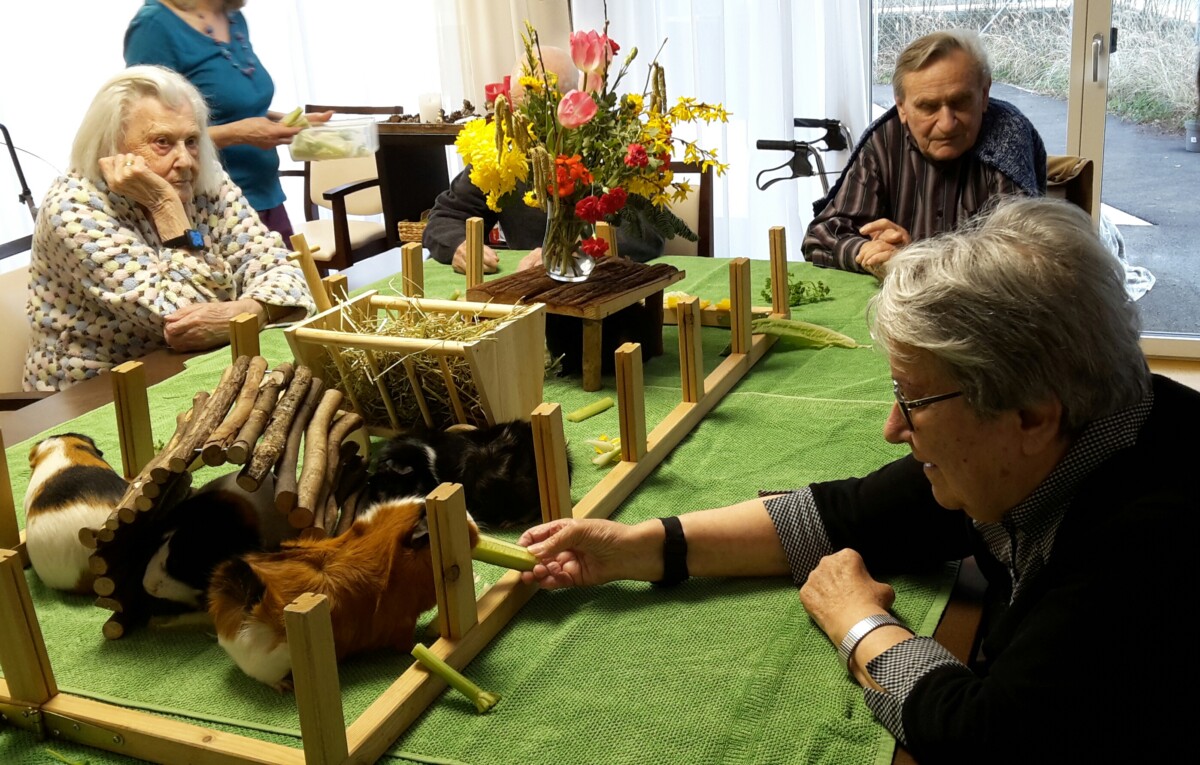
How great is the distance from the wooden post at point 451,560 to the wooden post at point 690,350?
0.77 metres

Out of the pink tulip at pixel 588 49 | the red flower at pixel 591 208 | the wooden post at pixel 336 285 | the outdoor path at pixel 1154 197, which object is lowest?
the outdoor path at pixel 1154 197

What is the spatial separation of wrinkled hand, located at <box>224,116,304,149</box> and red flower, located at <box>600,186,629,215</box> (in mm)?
1372

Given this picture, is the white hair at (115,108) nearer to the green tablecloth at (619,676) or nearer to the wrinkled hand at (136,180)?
the wrinkled hand at (136,180)

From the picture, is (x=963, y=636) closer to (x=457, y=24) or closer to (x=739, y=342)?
(x=739, y=342)

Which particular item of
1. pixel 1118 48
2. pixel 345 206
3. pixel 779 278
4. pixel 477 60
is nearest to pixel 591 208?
pixel 779 278

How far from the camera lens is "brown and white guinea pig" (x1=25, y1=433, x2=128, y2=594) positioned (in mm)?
1294

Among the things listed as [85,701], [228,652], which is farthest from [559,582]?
[85,701]

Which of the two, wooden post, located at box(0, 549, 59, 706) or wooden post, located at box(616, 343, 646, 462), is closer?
wooden post, located at box(0, 549, 59, 706)

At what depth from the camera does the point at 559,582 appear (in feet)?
4.30

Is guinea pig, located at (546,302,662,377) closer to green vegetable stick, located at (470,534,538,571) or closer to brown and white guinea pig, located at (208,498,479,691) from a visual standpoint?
green vegetable stick, located at (470,534,538,571)

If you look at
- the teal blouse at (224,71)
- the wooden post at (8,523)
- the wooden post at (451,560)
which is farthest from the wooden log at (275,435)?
the teal blouse at (224,71)

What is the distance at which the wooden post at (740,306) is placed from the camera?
2.06m

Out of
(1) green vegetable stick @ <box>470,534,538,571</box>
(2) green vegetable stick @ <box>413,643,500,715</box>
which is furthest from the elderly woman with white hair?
(2) green vegetable stick @ <box>413,643,500,715</box>

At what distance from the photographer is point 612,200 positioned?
6.21ft
